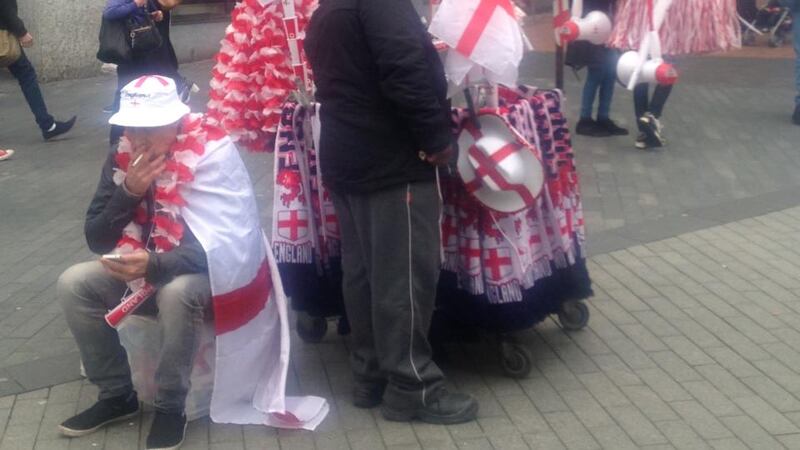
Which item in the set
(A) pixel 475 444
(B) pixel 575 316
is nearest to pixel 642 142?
(B) pixel 575 316

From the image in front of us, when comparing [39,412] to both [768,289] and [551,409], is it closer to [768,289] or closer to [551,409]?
[551,409]

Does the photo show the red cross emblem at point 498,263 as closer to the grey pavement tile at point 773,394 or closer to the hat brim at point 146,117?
the grey pavement tile at point 773,394

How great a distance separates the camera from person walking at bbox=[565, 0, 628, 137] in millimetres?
8383

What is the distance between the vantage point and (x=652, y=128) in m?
8.49

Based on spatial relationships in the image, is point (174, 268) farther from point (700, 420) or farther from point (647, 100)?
point (647, 100)

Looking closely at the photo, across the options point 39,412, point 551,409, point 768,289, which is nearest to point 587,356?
point 551,409

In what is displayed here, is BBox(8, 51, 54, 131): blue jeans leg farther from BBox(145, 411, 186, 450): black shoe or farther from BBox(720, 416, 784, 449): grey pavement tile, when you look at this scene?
BBox(720, 416, 784, 449): grey pavement tile

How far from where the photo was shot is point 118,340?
427 centimetres

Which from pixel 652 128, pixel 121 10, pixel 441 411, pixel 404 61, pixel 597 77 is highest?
pixel 404 61

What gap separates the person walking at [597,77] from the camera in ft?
27.5

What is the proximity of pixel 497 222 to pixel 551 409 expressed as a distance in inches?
29.3

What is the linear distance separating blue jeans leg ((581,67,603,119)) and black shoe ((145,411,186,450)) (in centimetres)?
545

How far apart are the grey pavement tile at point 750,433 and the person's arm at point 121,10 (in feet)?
16.4

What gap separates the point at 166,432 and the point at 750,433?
2.11 m
